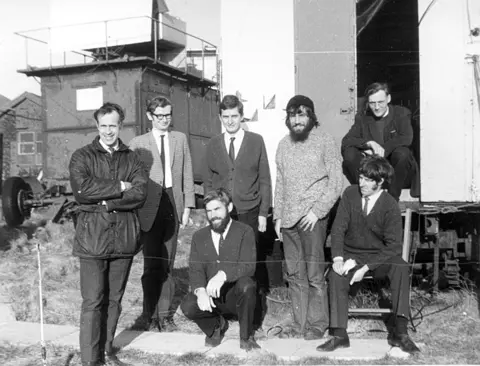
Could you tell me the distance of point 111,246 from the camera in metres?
3.78

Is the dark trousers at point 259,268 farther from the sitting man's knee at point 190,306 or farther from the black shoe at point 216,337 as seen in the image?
the sitting man's knee at point 190,306

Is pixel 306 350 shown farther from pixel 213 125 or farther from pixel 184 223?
pixel 213 125

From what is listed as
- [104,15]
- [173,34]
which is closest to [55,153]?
[104,15]

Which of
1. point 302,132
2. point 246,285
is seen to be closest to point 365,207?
point 302,132

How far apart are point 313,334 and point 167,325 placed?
133cm

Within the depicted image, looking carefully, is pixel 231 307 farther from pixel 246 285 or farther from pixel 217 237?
pixel 217 237

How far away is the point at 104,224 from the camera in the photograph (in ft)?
12.4

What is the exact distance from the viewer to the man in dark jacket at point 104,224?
375 cm

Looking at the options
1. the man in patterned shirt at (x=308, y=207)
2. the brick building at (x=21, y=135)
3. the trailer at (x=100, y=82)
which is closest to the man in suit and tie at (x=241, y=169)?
the man in patterned shirt at (x=308, y=207)

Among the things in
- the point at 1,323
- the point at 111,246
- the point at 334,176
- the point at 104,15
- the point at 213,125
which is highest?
the point at 104,15

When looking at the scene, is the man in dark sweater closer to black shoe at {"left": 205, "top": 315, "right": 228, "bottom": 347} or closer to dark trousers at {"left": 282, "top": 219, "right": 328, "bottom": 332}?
dark trousers at {"left": 282, "top": 219, "right": 328, "bottom": 332}

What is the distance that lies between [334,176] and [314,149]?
0.27m

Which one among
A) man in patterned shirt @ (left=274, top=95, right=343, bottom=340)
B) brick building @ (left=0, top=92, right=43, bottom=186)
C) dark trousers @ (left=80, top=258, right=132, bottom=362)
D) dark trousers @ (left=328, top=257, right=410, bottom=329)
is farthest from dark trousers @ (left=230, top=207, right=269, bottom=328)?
brick building @ (left=0, top=92, right=43, bottom=186)

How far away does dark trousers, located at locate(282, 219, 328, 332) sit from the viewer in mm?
4605
